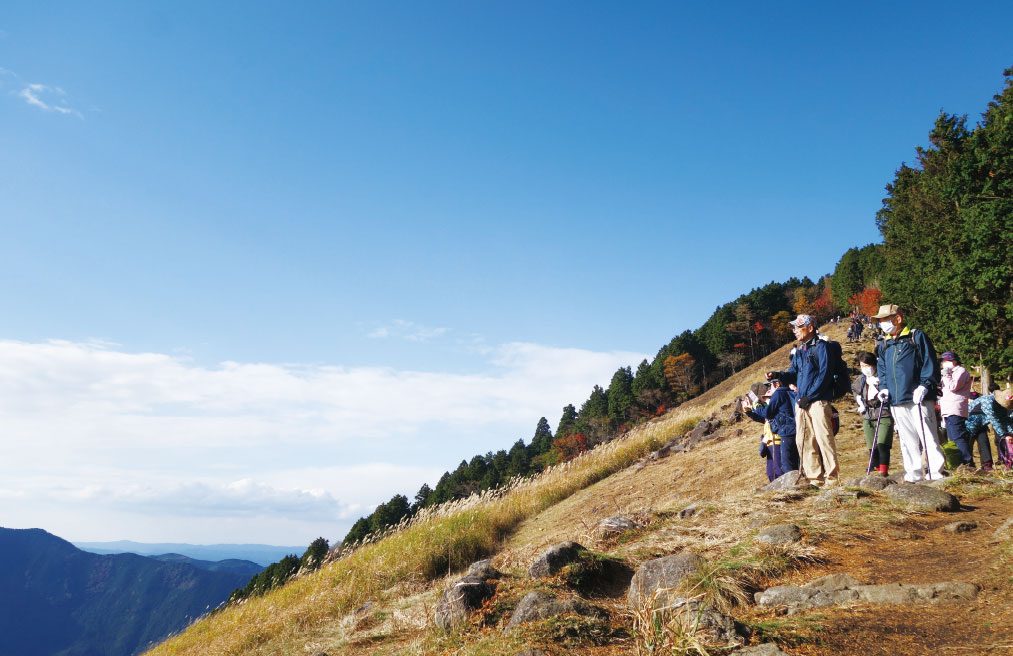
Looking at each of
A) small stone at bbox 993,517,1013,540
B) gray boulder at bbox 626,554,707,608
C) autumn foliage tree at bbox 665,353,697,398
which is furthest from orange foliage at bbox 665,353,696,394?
gray boulder at bbox 626,554,707,608

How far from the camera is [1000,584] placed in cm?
307

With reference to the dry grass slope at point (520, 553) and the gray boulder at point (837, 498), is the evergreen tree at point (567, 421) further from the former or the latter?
the gray boulder at point (837, 498)

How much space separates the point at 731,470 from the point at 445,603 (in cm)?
740

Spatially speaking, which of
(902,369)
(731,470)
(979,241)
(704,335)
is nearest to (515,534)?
(731,470)

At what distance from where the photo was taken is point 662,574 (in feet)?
13.9

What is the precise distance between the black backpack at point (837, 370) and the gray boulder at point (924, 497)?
4.46ft

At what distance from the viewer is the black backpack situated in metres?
6.31

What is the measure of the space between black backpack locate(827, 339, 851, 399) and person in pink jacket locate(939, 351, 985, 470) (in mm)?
2042

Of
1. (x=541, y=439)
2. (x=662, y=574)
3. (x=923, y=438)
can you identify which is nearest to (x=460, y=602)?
(x=662, y=574)

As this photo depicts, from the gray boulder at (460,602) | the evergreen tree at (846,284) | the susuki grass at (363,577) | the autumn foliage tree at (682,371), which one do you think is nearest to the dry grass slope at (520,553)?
the susuki grass at (363,577)

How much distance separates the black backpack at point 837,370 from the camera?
6.31m

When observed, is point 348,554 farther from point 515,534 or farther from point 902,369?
point 902,369

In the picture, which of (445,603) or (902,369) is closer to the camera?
(445,603)

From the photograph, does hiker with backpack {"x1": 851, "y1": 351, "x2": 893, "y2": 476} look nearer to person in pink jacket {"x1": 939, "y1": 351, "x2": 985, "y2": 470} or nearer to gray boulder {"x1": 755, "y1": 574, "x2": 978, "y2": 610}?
person in pink jacket {"x1": 939, "y1": 351, "x2": 985, "y2": 470}
